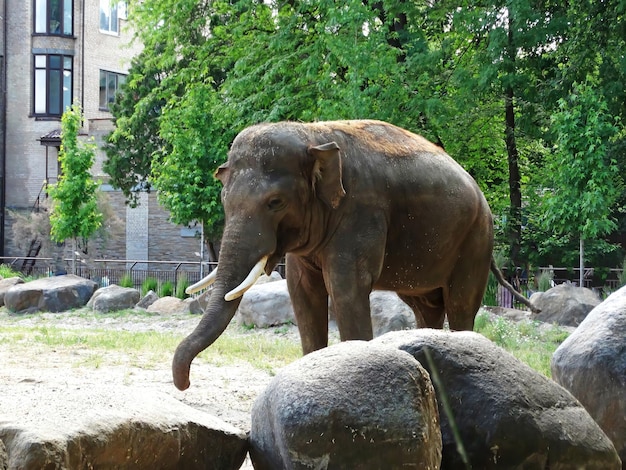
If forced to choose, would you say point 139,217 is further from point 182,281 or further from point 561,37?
point 561,37

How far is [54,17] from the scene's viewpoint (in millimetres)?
44750

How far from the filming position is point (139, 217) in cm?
4459

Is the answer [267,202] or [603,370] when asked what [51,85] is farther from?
[603,370]

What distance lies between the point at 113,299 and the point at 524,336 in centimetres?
1069

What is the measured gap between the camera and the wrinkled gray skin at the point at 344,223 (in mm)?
6570

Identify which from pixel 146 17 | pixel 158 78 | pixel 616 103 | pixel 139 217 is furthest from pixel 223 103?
pixel 139 217

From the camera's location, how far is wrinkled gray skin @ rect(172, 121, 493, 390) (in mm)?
6570

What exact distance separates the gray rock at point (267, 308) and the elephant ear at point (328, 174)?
30.5 ft

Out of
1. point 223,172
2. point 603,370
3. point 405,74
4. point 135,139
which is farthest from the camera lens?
point 135,139

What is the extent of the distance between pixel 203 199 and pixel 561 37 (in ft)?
42.2

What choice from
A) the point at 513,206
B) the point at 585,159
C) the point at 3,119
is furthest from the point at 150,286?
the point at 3,119

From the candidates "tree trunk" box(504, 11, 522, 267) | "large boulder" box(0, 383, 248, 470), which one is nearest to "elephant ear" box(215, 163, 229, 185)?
"large boulder" box(0, 383, 248, 470)

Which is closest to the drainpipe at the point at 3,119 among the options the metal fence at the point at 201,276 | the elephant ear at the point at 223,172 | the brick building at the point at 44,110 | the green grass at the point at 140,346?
the brick building at the point at 44,110

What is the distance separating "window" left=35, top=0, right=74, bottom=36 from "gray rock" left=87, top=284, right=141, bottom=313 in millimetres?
25122
